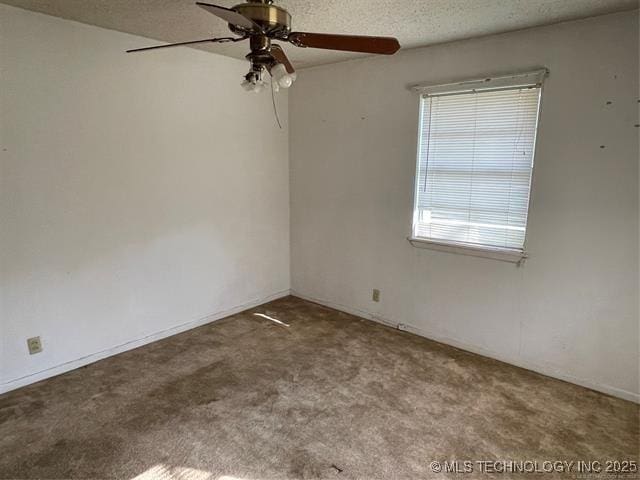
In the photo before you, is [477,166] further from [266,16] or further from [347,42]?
[266,16]

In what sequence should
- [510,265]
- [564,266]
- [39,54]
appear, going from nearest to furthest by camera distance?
1. [39,54]
2. [564,266]
3. [510,265]

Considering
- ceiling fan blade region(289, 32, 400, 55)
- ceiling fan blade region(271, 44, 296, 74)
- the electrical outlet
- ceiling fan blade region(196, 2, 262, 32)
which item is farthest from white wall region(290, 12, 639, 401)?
the electrical outlet

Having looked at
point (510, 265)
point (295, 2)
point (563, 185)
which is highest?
point (295, 2)

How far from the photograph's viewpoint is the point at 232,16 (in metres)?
1.43

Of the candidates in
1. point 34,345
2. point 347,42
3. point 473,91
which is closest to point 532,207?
A: point 473,91

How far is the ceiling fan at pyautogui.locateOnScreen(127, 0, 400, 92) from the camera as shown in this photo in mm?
1503

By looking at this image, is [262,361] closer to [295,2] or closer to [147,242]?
[147,242]

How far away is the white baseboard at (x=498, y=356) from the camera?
8.50 feet

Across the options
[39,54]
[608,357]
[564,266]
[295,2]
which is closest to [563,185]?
[564,266]

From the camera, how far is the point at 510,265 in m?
2.90

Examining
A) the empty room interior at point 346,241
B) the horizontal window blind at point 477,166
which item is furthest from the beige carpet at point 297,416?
the horizontal window blind at point 477,166

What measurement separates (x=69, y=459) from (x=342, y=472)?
4.52ft

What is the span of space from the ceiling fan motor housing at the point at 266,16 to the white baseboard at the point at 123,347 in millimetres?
2571

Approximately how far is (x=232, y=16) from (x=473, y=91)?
2042 millimetres
